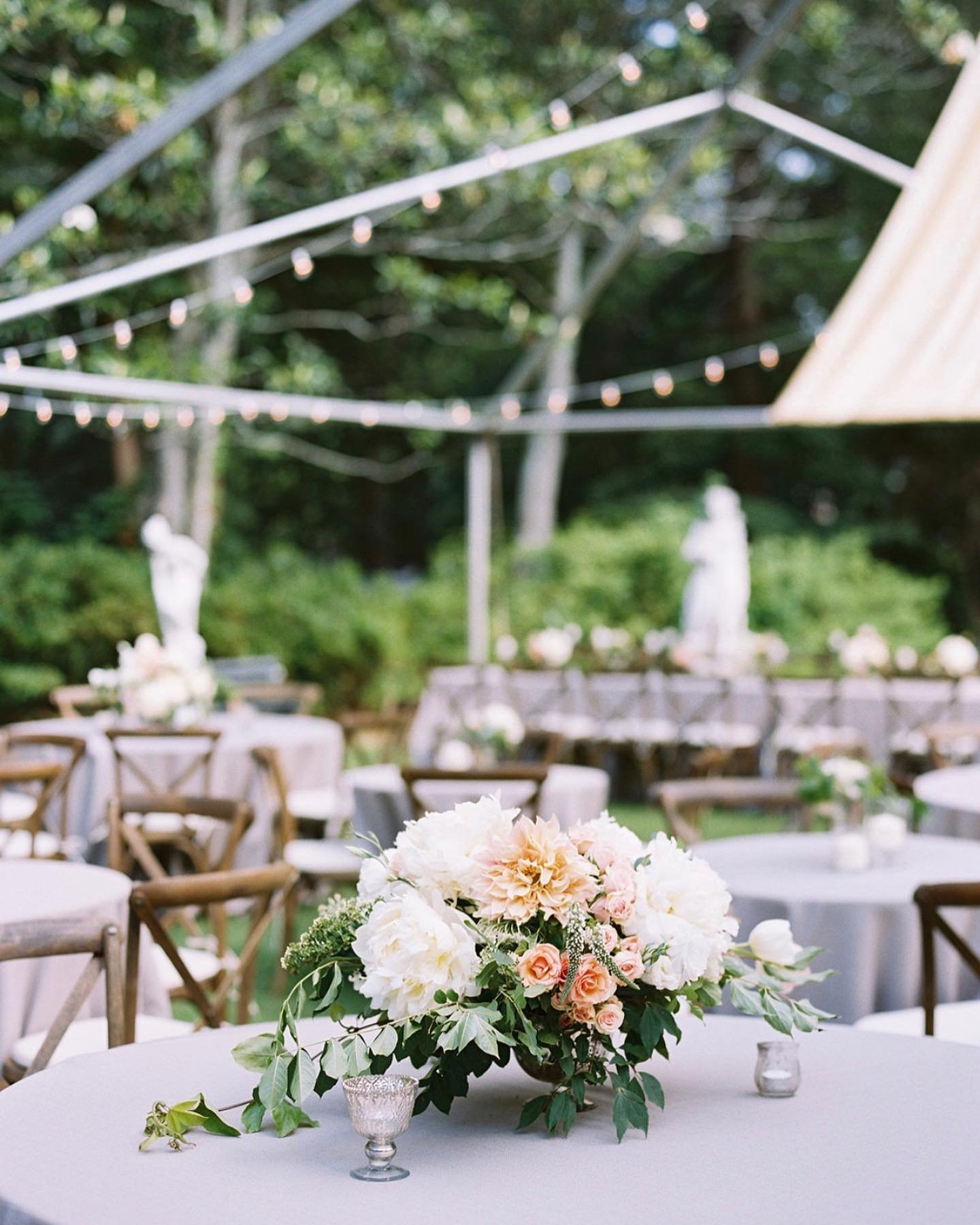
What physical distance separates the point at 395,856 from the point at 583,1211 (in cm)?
48

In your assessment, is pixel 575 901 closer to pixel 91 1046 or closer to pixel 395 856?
pixel 395 856

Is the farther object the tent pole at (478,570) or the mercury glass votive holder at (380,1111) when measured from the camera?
the tent pole at (478,570)

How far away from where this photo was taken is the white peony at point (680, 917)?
197 centimetres

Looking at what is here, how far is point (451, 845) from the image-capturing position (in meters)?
1.99

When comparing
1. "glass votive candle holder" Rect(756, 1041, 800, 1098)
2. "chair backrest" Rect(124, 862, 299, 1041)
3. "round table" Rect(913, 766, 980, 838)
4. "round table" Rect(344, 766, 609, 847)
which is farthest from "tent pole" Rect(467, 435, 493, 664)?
"glass votive candle holder" Rect(756, 1041, 800, 1098)

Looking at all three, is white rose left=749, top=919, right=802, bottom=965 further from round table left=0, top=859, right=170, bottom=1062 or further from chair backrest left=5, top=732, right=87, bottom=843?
chair backrest left=5, top=732, right=87, bottom=843

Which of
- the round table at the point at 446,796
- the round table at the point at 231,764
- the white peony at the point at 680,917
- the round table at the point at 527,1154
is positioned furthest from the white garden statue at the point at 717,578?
the white peony at the point at 680,917

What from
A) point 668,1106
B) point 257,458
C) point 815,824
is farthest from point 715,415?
point 668,1106

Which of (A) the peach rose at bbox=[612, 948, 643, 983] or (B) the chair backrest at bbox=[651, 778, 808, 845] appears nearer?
(A) the peach rose at bbox=[612, 948, 643, 983]

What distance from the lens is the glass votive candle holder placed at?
221 centimetres

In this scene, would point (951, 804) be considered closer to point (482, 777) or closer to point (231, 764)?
point (482, 777)

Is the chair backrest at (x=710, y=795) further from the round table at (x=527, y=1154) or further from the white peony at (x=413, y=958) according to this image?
the white peony at (x=413, y=958)

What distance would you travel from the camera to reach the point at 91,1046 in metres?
3.52

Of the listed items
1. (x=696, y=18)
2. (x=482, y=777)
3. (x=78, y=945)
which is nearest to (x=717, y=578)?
(x=696, y=18)
